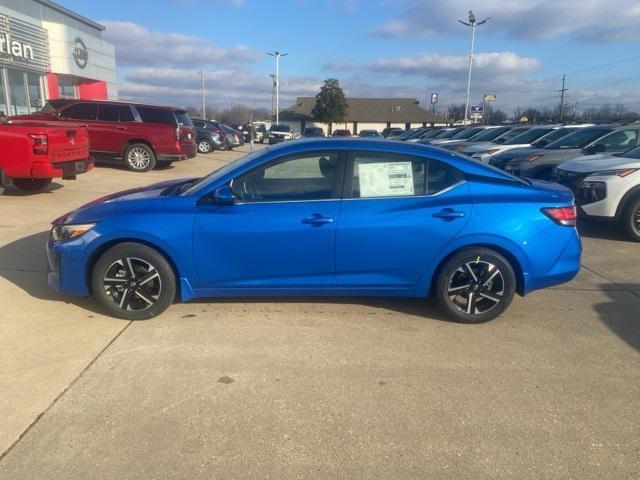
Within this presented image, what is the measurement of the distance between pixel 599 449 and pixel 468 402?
0.74 metres

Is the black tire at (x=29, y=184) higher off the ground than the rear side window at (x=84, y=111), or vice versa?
the rear side window at (x=84, y=111)

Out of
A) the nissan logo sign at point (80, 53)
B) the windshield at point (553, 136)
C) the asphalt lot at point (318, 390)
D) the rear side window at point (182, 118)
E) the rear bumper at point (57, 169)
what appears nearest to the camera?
the asphalt lot at point (318, 390)

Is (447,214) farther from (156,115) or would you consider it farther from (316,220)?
(156,115)

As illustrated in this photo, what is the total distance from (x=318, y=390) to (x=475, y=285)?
5.79 feet

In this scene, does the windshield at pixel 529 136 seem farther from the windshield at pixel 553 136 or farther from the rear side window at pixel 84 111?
the rear side window at pixel 84 111

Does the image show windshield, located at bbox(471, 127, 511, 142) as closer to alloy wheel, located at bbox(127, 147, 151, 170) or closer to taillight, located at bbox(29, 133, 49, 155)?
alloy wheel, located at bbox(127, 147, 151, 170)

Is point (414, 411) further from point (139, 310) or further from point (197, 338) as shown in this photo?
point (139, 310)

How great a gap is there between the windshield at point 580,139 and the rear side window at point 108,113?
11123 mm

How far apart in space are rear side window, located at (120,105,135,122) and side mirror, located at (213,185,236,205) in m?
11.2

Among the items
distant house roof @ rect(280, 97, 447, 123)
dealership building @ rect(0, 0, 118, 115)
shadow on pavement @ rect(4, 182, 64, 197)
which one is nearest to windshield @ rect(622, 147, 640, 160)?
shadow on pavement @ rect(4, 182, 64, 197)

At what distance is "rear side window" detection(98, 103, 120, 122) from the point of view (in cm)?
1391

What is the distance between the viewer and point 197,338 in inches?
156

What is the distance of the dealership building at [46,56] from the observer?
22109mm

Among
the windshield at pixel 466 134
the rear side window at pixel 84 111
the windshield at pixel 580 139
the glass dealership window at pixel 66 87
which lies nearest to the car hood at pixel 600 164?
the windshield at pixel 580 139
